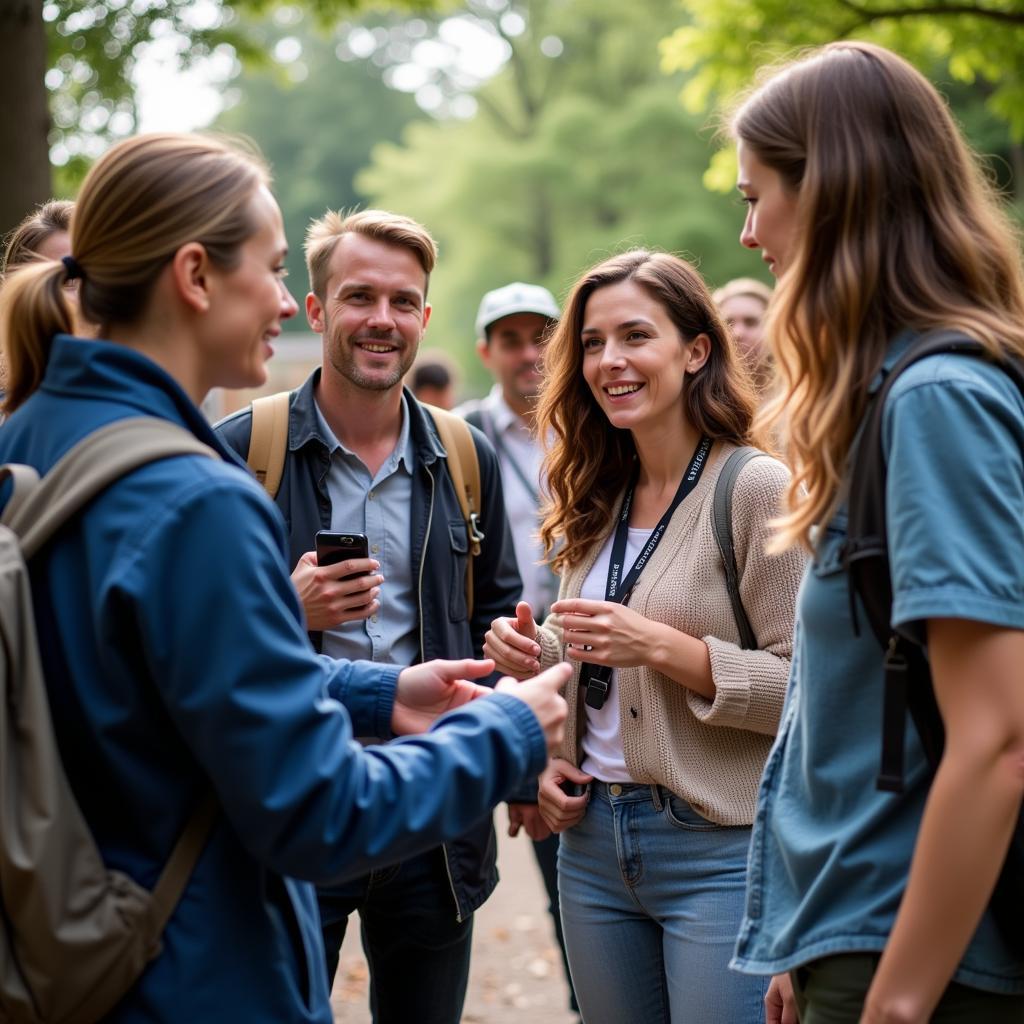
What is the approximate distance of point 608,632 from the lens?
304cm

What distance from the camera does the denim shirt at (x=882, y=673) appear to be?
5.98 ft

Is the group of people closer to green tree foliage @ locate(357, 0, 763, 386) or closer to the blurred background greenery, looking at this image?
the blurred background greenery

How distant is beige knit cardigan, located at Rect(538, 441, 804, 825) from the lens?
306cm

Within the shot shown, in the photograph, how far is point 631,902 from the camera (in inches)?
126

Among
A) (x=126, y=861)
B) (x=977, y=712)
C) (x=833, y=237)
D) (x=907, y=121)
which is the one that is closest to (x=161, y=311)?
(x=126, y=861)

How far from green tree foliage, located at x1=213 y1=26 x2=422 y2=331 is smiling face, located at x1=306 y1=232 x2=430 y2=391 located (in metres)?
40.3

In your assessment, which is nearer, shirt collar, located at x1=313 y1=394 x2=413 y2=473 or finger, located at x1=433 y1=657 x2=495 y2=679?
finger, located at x1=433 y1=657 x2=495 y2=679

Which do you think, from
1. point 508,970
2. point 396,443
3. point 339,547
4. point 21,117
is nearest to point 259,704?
point 339,547

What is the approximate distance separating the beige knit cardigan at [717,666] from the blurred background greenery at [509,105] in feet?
2.27

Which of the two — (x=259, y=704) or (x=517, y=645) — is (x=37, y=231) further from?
(x=259, y=704)

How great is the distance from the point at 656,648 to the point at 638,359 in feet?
2.69

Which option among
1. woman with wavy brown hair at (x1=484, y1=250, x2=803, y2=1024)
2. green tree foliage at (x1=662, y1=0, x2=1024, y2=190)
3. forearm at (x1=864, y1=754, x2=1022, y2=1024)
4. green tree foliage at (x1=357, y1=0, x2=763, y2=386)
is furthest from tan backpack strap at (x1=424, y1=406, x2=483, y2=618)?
green tree foliage at (x1=357, y1=0, x2=763, y2=386)

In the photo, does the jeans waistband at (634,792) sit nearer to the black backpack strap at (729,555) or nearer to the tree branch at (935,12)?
the black backpack strap at (729,555)

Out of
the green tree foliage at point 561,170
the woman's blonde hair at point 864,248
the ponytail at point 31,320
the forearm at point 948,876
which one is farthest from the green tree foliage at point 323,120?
the forearm at point 948,876
